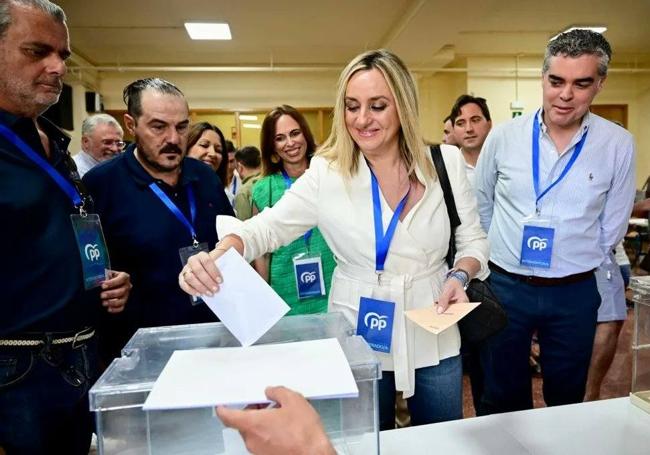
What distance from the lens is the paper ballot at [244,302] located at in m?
0.87

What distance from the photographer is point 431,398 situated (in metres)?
1.37

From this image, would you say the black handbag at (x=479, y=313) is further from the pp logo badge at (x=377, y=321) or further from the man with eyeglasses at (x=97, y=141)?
the man with eyeglasses at (x=97, y=141)

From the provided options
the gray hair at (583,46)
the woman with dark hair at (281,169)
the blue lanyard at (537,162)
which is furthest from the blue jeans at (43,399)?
the gray hair at (583,46)

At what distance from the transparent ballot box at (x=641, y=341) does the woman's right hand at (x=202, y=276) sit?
103 cm

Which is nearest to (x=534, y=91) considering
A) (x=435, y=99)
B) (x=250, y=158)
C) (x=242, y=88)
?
(x=435, y=99)

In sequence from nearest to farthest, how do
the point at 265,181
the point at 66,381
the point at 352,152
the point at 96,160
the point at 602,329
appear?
the point at 66,381
the point at 352,152
the point at 602,329
the point at 265,181
the point at 96,160

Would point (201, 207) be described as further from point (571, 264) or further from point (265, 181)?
point (571, 264)

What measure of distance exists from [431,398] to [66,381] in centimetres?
99

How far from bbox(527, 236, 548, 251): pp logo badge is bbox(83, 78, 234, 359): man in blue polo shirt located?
3.94 feet

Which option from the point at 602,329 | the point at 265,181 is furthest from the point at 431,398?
the point at 265,181

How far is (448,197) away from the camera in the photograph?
1426mm

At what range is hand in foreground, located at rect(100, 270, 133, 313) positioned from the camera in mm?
1478

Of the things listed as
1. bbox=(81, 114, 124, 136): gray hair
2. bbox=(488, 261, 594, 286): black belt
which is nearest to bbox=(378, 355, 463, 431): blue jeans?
bbox=(488, 261, 594, 286): black belt

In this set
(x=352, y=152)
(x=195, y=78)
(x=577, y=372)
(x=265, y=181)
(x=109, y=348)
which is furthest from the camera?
(x=195, y=78)
